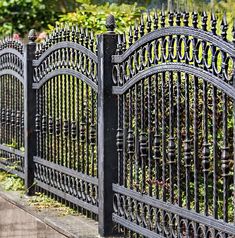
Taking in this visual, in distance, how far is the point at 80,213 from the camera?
6840 millimetres

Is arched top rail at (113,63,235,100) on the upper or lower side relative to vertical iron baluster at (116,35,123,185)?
upper

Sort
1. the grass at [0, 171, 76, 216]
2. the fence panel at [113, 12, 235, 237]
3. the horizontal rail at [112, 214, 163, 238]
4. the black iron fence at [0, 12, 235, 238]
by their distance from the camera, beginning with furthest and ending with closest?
the grass at [0, 171, 76, 216] < the horizontal rail at [112, 214, 163, 238] < the black iron fence at [0, 12, 235, 238] < the fence panel at [113, 12, 235, 237]

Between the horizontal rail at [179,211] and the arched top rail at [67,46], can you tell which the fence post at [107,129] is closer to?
the horizontal rail at [179,211]

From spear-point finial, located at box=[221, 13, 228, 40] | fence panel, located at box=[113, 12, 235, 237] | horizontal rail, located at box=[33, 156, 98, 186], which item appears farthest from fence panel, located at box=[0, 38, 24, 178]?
spear-point finial, located at box=[221, 13, 228, 40]

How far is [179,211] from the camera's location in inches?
196

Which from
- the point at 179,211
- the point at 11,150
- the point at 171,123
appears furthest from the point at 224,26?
the point at 11,150

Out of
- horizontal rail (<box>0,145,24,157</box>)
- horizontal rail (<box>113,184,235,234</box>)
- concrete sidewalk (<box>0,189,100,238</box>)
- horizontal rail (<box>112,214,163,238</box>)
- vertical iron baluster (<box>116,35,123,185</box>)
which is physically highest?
vertical iron baluster (<box>116,35,123,185</box>)

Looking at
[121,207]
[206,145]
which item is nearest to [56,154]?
[121,207]

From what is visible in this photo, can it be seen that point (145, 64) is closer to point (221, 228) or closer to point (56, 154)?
point (221, 228)

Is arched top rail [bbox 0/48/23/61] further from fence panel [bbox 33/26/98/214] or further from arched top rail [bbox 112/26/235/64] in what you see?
arched top rail [bbox 112/26/235/64]

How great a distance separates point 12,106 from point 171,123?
391 cm

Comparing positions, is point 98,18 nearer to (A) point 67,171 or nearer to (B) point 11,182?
(B) point 11,182

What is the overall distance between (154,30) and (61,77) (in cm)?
193

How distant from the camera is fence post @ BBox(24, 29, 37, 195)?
26.1 feet
